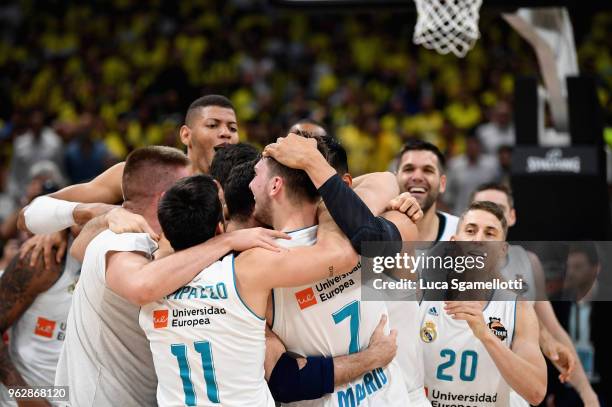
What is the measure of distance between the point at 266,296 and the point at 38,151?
31.9 ft

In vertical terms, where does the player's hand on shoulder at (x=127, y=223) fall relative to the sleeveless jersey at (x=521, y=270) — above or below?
above

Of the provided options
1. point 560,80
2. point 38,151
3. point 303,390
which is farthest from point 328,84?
point 303,390

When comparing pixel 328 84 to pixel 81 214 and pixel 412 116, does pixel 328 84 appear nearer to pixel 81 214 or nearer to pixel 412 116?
pixel 412 116

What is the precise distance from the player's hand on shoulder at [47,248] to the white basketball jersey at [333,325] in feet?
5.74

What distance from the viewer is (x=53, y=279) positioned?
5.23 metres

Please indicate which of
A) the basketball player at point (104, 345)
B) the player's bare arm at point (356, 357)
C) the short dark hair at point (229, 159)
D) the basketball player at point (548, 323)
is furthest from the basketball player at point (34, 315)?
the basketball player at point (548, 323)

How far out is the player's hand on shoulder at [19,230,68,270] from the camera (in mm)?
5172

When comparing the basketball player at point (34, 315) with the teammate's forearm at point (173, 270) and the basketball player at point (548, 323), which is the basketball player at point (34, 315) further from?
the basketball player at point (548, 323)

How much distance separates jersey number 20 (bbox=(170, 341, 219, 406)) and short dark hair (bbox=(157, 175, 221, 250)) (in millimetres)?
471

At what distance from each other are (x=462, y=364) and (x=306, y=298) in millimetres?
1338

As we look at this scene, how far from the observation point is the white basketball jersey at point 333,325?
406 centimetres

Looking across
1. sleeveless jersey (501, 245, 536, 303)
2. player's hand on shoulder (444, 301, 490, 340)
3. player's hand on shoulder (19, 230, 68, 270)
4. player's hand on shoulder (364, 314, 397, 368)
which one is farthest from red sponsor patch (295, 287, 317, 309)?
player's hand on shoulder (19, 230, 68, 270)

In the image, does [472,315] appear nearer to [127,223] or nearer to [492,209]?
[492,209]

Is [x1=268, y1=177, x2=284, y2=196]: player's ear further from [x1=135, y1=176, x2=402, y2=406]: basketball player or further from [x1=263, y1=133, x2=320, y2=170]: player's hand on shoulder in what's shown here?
[x1=135, y1=176, x2=402, y2=406]: basketball player
